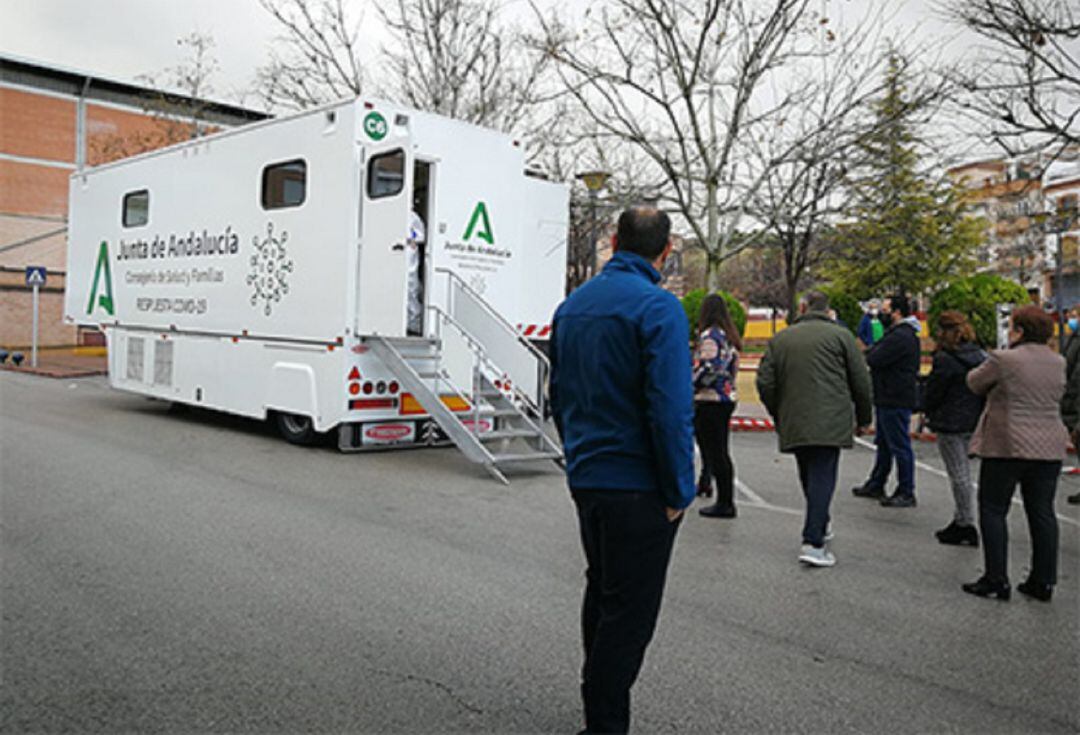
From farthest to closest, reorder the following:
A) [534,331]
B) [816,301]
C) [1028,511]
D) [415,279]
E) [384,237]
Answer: [534,331], [415,279], [384,237], [816,301], [1028,511]

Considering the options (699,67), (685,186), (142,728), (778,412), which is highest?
(699,67)

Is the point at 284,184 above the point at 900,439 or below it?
above

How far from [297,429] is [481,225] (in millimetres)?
3230

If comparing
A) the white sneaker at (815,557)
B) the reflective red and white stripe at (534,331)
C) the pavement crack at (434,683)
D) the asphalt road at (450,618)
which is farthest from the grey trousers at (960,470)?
the reflective red and white stripe at (534,331)

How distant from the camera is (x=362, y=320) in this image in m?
9.75

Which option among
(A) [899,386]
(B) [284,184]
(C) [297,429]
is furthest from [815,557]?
(B) [284,184]

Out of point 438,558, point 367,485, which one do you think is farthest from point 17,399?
point 438,558

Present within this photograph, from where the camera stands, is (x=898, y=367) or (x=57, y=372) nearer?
(x=898, y=367)

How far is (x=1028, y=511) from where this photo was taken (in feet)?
17.9

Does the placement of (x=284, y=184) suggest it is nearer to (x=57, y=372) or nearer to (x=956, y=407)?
(x=956, y=407)

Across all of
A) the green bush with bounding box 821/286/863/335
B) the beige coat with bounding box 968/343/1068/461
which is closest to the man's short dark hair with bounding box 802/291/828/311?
the beige coat with bounding box 968/343/1068/461

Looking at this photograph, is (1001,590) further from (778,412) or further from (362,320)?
(362,320)

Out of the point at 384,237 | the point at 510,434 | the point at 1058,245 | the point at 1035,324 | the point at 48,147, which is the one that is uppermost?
the point at 48,147

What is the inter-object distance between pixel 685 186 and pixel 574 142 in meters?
2.24
